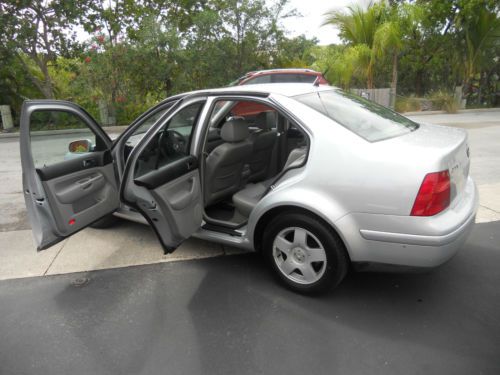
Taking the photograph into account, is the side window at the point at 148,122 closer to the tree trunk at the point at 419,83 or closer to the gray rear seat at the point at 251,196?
the gray rear seat at the point at 251,196

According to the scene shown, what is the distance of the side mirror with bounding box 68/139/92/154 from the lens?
3.17 metres

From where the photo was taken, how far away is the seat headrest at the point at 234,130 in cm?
333

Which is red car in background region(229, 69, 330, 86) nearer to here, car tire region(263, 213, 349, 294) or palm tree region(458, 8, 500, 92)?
car tire region(263, 213, 349, 294)

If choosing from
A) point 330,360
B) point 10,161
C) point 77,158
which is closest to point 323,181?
point 330,360

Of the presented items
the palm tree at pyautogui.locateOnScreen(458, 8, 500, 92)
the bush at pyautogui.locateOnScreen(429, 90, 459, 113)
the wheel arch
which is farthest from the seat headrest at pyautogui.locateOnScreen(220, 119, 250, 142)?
the palm tree at pyautogui.locateOnScreen(458, 8, 500, 92)

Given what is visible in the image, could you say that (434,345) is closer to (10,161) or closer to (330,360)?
(330,360)

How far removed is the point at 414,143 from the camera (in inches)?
94.0

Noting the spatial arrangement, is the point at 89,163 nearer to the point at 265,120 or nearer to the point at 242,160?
the point at 242,160

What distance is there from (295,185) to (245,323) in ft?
3.36

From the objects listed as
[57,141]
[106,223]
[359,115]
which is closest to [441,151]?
[359,115]

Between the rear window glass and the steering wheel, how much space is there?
1.33 meters

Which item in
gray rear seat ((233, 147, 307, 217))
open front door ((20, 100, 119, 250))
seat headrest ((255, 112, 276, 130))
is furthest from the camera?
seat headrest ((255, 112, 276, 130))

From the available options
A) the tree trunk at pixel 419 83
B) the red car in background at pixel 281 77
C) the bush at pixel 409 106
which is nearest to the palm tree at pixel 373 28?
the bush at pixel 409 106

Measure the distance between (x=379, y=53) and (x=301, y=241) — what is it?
42.8 feet
